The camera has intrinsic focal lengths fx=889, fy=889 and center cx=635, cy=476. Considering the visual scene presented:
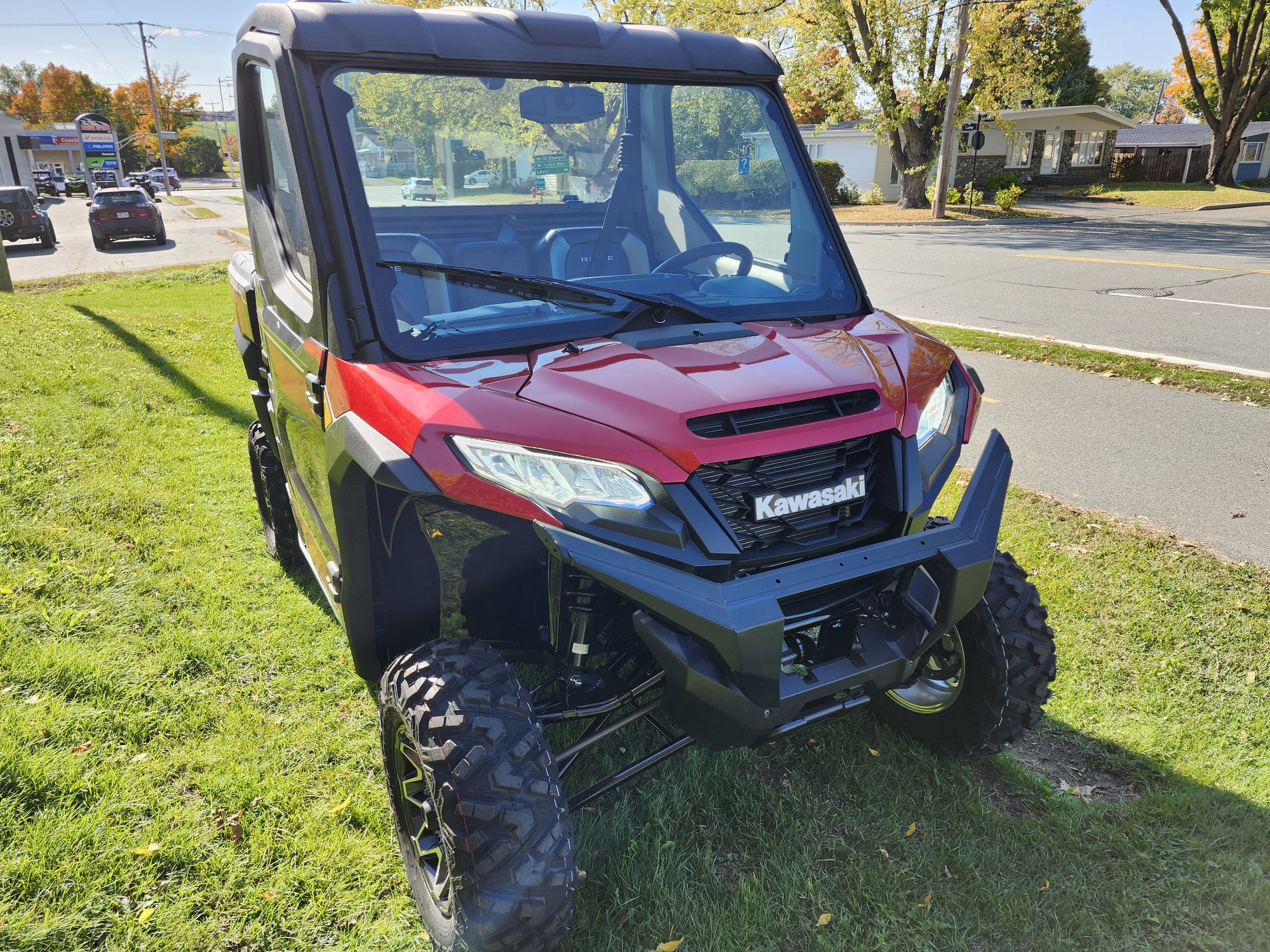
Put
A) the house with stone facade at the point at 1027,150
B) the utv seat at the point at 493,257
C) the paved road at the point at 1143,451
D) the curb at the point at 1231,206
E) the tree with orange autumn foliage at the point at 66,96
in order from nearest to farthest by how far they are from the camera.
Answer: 1. the utv seat at the point at 493,257
2. the paved road at the point at 1143,451
3. the curb at the point at 1231,206
4. the house with stone facade at the point at 1027,150
5. the tree with orange autumn foliage at the point at 66,96

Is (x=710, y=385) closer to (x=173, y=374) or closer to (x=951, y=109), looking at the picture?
(x=173, y=374)

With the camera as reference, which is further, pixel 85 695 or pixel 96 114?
pixel 96 114

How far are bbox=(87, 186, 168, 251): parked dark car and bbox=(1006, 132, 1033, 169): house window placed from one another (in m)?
37.7

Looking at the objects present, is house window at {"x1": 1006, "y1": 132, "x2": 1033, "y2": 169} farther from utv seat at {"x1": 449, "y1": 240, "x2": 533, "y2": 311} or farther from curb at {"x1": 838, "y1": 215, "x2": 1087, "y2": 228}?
utv seat at {"x1": 449, "y1": 240, "x2": 533, "y2": 311}

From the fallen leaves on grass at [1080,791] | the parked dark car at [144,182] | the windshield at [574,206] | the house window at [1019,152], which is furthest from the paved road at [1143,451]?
the parked dark car at [144,182]


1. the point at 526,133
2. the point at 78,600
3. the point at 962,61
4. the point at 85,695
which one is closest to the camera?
the point at 526,133

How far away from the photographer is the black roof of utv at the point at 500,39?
252 centimetres

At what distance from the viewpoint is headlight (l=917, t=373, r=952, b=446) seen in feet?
8.32

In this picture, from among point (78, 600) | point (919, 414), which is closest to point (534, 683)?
point (919, 414)

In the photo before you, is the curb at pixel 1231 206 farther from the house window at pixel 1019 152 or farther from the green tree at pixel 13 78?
the green tree at pixel 13 78

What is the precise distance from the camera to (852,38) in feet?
Answer: 89.7

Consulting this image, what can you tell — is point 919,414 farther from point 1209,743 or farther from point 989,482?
point 1209,743

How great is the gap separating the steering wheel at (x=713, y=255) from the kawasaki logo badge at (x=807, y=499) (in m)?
1.12

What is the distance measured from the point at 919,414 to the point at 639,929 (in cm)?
165
